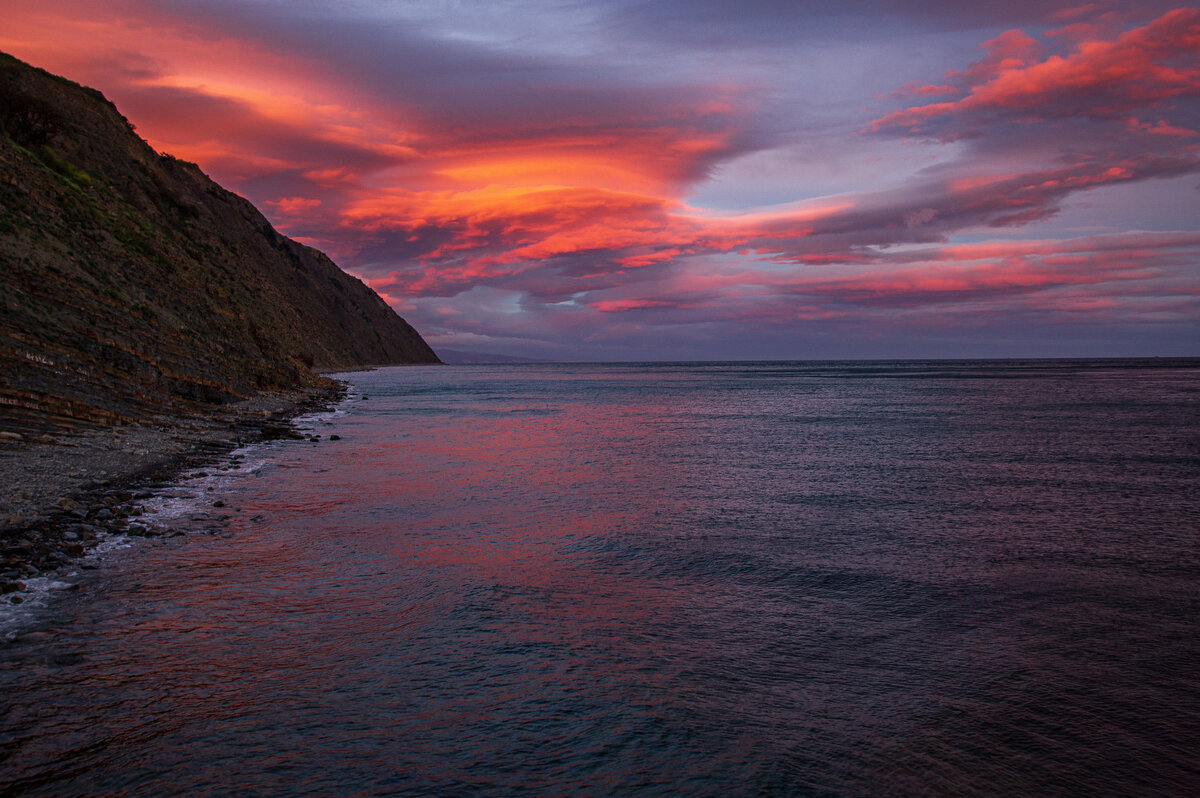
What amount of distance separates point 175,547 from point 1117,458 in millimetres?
30825

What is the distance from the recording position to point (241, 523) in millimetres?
14641

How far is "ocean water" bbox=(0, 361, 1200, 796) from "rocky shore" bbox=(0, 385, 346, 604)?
83 centimetres

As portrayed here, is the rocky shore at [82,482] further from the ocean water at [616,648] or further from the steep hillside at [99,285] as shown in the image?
the steep hillside at [99,285]

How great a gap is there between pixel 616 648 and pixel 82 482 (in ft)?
44.4

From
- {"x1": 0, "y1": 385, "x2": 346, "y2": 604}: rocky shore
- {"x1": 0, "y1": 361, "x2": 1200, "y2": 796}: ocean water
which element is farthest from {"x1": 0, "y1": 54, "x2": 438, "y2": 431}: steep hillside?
{"x1": 0, "y1": 361, "x2": 1200, "y2": 796}: ocean water

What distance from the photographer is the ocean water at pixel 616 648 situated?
6246mm

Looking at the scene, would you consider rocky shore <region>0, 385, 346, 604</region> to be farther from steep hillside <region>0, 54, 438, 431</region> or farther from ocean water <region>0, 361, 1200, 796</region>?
steep hillside <region>0, 54, 438, 431</region>

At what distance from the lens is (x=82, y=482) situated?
1576cm

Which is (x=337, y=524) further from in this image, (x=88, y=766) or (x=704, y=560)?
(x=88, y=766)

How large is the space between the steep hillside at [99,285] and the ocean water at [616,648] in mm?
9363

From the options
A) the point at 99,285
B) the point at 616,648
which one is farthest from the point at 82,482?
the point at 99,285

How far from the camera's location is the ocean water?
20.5 feet

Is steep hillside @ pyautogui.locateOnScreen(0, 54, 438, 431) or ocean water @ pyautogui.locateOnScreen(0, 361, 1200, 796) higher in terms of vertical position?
steep hillside @ pyautogui.locateOnScreen(0, 54, 438, 431)

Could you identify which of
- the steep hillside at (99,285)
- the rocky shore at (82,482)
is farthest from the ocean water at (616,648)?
the steep hillside at (99,285)
